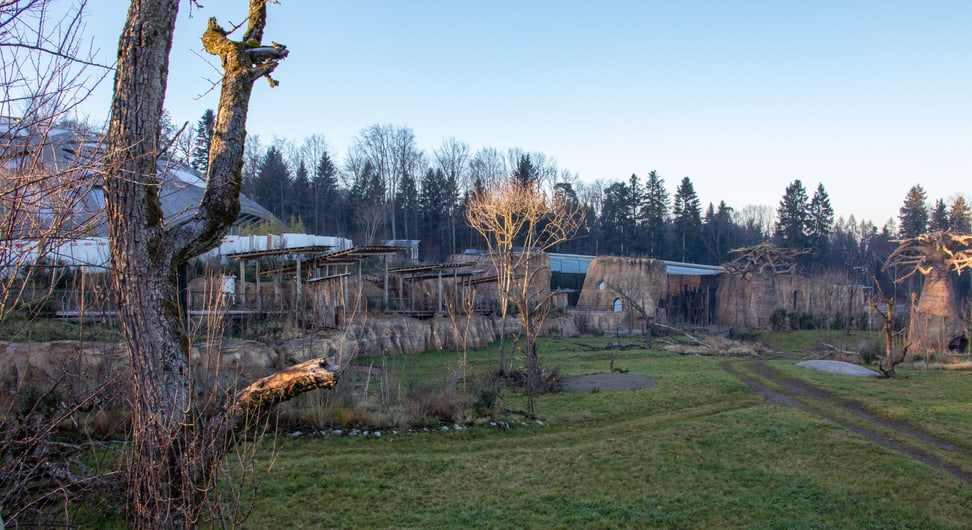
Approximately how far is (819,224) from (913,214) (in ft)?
27.4

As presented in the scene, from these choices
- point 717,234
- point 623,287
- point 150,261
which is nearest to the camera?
point 150,261

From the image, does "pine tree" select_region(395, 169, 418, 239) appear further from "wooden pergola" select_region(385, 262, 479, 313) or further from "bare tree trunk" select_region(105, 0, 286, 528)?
"bare tree trunk" select_region(105, 0, 286, 528)

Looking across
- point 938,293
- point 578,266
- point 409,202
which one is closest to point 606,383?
point 938,293

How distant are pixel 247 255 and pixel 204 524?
1509cm

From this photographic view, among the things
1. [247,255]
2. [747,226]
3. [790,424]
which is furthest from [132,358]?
[747,226]

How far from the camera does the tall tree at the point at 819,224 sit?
2151 inches

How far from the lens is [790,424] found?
9797mm

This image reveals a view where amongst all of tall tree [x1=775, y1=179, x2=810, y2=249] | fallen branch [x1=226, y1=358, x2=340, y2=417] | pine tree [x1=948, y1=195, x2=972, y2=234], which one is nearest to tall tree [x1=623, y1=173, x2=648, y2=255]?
tall tree [x1=775, y1=179, x2=810, y2=249]

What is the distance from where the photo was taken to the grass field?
6.36 m

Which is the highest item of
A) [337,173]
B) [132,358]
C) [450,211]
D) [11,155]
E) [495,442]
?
[337,173]

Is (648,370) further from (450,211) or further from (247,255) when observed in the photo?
(450,211)

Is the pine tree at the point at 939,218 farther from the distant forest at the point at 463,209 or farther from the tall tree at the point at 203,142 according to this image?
the tall tree at the point at 203,142

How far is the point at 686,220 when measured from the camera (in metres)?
57.8

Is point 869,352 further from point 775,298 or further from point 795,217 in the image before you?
point 795,217
